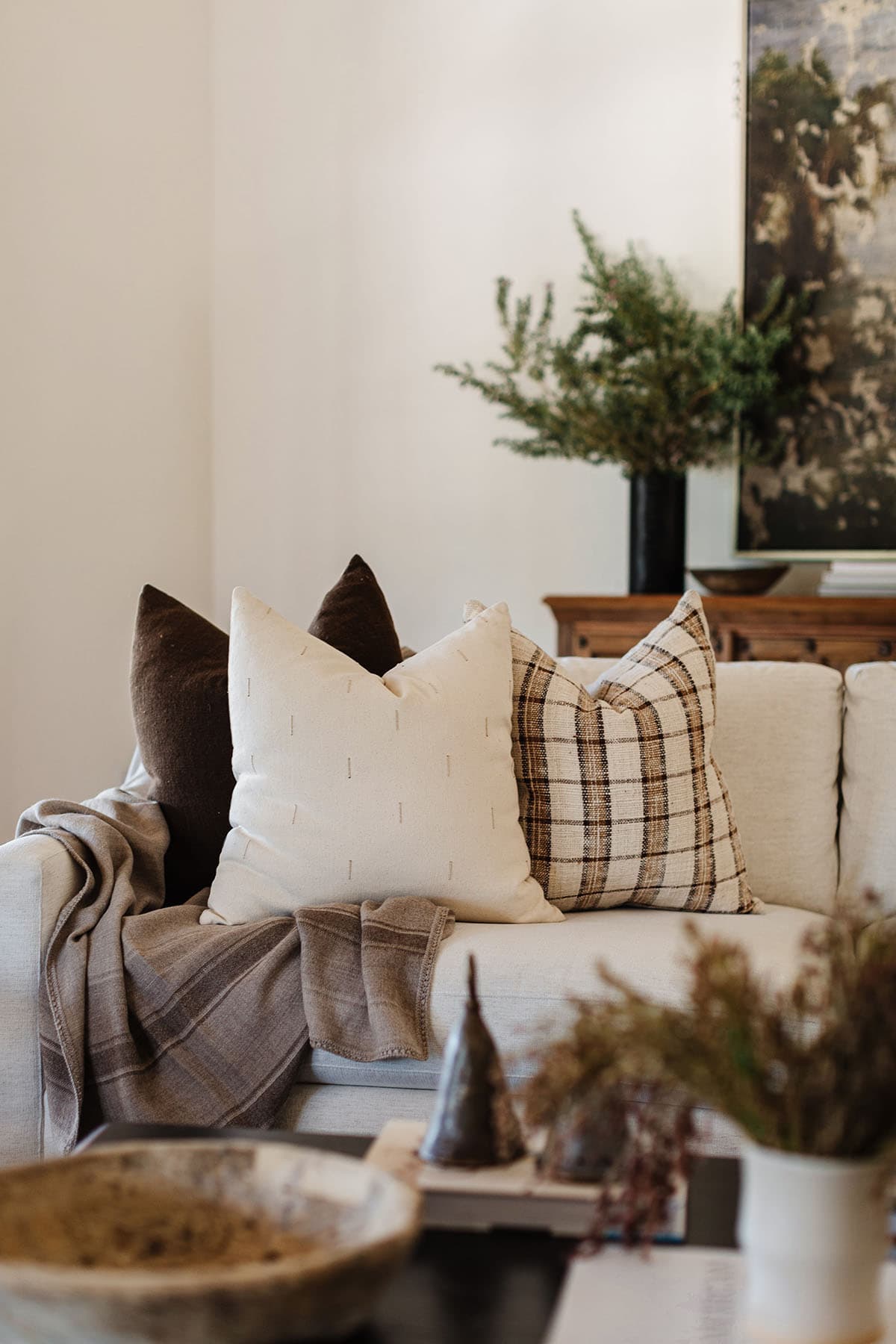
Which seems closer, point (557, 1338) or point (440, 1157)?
point (557, 1338)

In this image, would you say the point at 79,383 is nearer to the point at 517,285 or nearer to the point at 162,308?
the point at 162,308

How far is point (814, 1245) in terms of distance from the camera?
81 cm

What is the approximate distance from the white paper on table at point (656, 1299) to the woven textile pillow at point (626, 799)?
3.20ft

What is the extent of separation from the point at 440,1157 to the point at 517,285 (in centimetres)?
317

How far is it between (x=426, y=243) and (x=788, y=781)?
2347 millimetres

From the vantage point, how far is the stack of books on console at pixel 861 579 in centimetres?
339

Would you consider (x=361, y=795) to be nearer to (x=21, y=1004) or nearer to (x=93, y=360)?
(x=21, y=1004)

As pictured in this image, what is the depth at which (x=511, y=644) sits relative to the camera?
212 centimetres

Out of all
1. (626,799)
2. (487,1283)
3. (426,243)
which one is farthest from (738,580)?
(487,1283)

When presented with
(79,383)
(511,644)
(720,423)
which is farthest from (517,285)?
(511,644)

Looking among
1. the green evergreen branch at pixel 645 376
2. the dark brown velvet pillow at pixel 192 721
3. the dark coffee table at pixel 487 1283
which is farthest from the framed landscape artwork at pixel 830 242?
the dark coffee table at pixel 487 1283

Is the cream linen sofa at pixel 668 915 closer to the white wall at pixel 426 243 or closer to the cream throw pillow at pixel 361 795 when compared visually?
the cream throw pillow at pixel 361 795

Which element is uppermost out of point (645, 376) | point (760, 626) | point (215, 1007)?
point (645, 376)

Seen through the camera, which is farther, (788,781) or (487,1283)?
(788,781)
